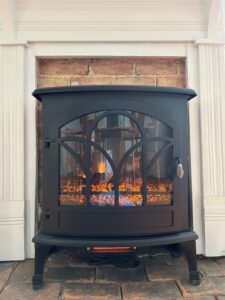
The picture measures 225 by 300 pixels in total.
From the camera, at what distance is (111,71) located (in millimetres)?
1744

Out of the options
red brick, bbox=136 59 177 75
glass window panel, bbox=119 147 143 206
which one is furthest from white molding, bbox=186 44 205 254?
glass window panel, bbox=119 147 143 206

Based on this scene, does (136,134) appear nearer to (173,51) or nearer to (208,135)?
(208,135)

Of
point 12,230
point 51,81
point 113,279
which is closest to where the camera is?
point 113,279

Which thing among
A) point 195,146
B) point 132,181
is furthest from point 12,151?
point 195,146

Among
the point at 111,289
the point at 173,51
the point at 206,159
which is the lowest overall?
the point at 111,289

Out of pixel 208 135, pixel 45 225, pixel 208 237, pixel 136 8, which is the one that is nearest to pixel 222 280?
pixel 208 237

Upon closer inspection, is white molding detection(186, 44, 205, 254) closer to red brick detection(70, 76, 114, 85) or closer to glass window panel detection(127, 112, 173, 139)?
glass window panel detection(127, 112, 173, 139)

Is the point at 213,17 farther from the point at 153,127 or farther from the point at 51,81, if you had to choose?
the point at 51,81

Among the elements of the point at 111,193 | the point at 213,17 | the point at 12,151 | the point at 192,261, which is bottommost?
the point at 192,261

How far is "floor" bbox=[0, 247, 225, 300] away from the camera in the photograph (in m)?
1.25

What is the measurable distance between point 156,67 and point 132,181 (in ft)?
2.51

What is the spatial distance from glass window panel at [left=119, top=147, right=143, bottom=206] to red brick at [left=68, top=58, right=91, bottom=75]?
667 mm

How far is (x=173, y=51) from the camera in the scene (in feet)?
5.59

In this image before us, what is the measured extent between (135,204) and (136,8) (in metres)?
1.10
